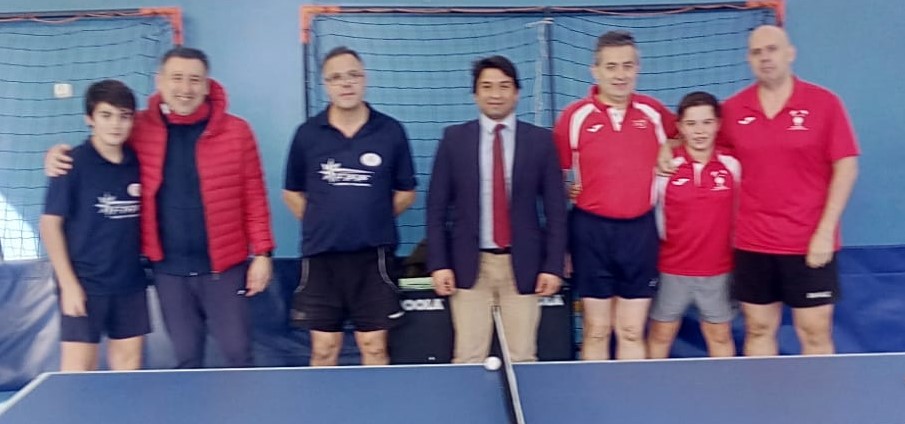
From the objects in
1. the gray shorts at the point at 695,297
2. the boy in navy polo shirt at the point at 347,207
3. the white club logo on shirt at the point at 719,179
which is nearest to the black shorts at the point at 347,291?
the boy in navy polo shirt at the point at 347,207

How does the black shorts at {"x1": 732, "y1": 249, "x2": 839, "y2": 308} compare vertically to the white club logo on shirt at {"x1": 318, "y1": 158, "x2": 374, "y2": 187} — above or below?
below

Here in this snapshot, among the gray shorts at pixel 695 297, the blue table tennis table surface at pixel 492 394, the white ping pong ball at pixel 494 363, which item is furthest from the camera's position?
the gray shorts at pixel 695 297

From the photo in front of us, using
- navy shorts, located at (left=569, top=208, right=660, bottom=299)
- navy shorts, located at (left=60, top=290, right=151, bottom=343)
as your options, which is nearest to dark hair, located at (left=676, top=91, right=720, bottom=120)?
navy shorts, located at (left=569, top=208, right=660, bottom=299)

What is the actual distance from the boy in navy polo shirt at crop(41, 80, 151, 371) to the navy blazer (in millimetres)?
1069

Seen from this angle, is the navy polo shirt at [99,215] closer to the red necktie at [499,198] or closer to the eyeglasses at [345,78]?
the eyeglasses at [345,78]

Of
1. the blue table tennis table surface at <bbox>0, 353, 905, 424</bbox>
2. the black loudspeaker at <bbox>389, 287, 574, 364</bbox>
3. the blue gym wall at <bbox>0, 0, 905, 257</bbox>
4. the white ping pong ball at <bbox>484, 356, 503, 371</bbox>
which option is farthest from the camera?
the blue gym wall at <bbox>0, 0, 905, 257</bbox>

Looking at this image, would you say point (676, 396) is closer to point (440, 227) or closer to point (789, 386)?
point (789, 386)

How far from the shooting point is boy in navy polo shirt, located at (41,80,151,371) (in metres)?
2.98

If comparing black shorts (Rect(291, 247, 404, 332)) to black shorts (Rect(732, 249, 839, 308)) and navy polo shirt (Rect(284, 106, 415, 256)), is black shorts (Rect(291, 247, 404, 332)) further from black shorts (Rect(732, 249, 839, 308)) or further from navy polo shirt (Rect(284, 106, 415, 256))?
black shorts (Rect(732, 249, 839, 308))

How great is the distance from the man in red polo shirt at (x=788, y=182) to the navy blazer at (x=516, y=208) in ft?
2.21

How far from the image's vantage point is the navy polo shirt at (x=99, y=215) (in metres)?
3.00

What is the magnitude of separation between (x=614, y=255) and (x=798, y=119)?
0.80 metres

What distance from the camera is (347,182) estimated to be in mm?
3098

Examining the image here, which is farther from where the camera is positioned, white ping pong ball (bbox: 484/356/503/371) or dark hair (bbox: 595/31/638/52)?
dark hair (bbox: 595/31/638/52)
